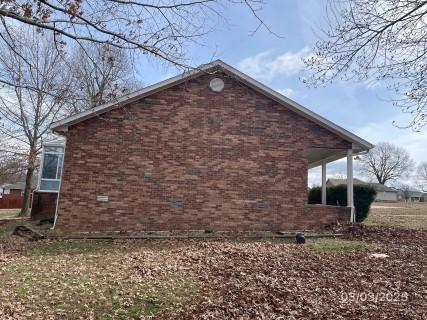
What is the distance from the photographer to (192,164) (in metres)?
13.7

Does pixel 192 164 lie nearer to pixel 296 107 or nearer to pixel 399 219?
pixel 296 107

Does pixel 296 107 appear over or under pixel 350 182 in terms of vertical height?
over

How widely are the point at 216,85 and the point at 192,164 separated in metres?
3.01

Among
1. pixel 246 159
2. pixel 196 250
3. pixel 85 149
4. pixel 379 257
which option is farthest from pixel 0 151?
pixel 379 257

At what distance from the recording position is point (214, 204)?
44.7 ft

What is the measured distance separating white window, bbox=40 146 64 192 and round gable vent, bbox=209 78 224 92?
8.99 metres

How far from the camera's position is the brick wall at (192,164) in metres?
13.2

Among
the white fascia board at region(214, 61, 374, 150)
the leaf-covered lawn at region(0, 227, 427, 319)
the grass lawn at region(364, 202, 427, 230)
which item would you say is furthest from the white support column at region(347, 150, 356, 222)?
the leaf-covered lawn at region(0, 227, 427, 319)

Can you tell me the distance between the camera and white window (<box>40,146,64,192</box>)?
Answer: 18938 mm

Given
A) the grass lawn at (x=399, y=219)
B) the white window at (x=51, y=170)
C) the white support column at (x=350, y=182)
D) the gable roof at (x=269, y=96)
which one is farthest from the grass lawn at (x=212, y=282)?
the white window at (x=51, y=170)

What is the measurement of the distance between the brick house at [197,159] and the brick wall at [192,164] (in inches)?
1.3

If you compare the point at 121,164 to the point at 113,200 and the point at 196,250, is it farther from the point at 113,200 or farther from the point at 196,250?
the point at 196,250

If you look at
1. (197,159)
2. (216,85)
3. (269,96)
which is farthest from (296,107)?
(197,159)

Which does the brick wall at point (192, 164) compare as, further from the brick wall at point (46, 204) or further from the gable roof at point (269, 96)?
the brick wall at point (46, 204)
